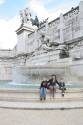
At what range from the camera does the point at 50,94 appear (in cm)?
757

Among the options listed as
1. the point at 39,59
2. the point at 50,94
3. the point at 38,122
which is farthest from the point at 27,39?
the point at 38,122

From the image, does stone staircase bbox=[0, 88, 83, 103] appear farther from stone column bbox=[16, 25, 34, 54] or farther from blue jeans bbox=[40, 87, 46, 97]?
stone column bbox=[16, 25, 34, 54]

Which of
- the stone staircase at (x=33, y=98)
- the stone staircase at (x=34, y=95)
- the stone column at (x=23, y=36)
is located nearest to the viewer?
the stone staircase at (x=33, y=98)

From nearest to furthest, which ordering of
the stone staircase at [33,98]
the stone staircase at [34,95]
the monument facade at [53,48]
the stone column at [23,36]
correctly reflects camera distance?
the stone staircase at [33,98] → the stone staircase at [34,95] → the monument facade at [53,48] → the stone column at [23,36]

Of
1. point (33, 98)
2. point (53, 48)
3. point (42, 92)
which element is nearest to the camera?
point (42, 92)

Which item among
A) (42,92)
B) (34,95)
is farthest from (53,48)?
(42,92)

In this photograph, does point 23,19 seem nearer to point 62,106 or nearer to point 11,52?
point 11,52

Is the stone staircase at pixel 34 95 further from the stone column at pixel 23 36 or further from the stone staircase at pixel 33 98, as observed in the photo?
the stone column at pixel 23 36

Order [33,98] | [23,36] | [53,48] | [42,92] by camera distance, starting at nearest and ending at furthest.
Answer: [42,92] < [33,98] < [53,48] < [23,36]

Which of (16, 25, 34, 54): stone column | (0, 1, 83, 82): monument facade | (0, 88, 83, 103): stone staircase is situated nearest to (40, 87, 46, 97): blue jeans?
(0, 88, 83, 103): stone staircase

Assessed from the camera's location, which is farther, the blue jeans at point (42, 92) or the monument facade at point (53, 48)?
the monument facade at point (53, 48)

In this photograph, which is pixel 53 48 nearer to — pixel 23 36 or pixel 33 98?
pixel 33 98

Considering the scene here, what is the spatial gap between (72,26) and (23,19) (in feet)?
62.1

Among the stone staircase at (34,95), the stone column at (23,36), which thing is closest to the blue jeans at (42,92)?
the stone staircase at (34,95)
